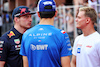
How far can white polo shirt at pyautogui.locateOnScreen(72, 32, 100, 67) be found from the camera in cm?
331

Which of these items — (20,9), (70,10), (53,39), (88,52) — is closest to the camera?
(53,39)

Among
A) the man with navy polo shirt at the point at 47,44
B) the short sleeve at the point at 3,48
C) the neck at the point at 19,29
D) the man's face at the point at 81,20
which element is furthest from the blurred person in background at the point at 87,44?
the short sleeve at the point at 3,48

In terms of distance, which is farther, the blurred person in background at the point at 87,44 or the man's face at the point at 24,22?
the man's face at the point at 24,22

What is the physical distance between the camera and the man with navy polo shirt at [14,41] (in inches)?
132

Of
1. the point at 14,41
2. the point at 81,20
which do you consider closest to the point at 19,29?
the point at 14,41

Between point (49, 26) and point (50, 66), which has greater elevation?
point (49, 26)

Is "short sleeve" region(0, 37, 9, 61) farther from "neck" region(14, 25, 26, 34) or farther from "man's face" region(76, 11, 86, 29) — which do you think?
"man's face" region(76, 11, 86, 29)

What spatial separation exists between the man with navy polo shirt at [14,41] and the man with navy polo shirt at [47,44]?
0.88 meters

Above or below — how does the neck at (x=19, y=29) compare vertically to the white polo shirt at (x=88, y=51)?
above

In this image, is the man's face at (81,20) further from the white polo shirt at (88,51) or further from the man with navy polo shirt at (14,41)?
the man with navy polo shirt at (14,41)

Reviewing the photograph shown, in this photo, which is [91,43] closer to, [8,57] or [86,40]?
[86,40]

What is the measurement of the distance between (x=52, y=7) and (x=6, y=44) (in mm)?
1295

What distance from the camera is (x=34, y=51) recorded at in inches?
98.7

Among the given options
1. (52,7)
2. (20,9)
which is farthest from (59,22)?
(52,7)
